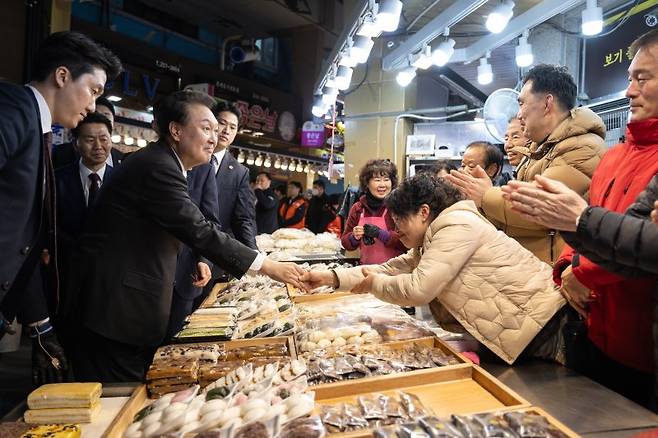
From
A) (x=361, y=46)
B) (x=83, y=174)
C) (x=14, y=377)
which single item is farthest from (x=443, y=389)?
(x=14, y=377)

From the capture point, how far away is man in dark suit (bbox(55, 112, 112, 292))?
284cm

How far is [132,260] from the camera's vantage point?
193cm

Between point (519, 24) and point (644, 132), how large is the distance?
3.75 meters

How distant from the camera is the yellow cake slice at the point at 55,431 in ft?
3.82

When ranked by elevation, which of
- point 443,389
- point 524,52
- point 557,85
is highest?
point 524,52

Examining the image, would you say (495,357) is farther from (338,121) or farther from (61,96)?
(338,121)

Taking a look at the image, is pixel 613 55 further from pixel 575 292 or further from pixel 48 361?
pixel 48 361

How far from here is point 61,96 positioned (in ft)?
5.49

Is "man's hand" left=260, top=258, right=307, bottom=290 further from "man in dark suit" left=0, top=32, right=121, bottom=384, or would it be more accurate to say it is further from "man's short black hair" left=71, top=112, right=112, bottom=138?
"man's short black hair" left=71, top=112, right=112, bottom=138

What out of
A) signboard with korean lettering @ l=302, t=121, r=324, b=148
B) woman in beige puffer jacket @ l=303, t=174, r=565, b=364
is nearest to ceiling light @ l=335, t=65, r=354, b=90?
woman in beige puffer jacket @ l=303, t=174, r=565, b=364

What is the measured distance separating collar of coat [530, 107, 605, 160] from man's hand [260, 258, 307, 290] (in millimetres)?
1440

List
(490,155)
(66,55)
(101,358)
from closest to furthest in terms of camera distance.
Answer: (66,55), (101,358), (490,155)

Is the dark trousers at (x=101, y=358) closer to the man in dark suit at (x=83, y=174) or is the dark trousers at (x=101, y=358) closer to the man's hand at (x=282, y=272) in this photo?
the man's hand at (x=282, y=272)

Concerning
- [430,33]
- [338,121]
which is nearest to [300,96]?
[338,121]
